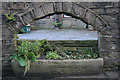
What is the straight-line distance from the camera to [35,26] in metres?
10.7

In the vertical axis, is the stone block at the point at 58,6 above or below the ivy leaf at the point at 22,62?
above

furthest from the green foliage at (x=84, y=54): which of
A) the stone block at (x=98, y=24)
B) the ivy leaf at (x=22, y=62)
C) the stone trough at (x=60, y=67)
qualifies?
the ivy leaf at (x=22, y=62)

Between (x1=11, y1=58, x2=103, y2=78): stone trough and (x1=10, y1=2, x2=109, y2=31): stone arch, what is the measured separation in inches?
44.2

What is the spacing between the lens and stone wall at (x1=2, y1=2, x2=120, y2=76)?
Answer: 4234 mm

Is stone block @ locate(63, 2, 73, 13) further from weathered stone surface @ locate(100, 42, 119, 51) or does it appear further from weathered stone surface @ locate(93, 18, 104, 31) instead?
weathered stone surface @ locate(100, 42, 119, 51)

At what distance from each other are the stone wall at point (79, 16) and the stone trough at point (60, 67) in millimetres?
498

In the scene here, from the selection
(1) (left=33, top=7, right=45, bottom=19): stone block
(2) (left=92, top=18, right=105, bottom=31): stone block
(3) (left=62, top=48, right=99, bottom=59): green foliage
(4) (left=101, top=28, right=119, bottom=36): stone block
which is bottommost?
(3) (left=62, top=48, right=99, bottom=59): green foliage

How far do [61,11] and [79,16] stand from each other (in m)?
0.53

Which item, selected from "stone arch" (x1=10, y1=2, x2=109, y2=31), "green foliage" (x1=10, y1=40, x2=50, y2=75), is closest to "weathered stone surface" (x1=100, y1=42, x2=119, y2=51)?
"stone arch" (x1=10, y1=2, x2=109, y2=31)

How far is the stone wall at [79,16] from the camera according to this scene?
423 cm

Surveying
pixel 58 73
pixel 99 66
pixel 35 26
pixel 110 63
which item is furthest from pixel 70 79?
pixel 35 26

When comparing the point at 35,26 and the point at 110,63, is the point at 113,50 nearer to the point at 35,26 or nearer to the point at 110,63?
the point at 110,63

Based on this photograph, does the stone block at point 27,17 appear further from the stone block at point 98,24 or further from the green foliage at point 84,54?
the stone block at point 98,24

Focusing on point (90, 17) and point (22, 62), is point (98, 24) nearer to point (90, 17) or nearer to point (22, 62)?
point (90, 17)
